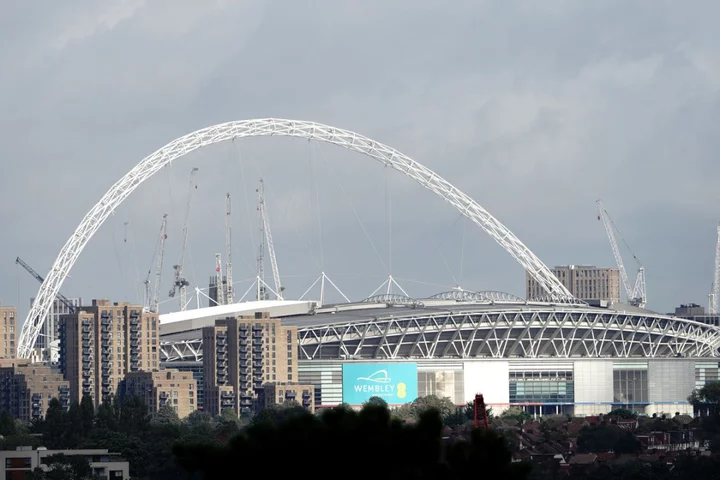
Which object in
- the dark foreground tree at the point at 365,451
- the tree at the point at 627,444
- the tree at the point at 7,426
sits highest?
the dark foreground tree at the point at 365,451

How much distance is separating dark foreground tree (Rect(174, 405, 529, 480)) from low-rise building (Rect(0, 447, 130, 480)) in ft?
251

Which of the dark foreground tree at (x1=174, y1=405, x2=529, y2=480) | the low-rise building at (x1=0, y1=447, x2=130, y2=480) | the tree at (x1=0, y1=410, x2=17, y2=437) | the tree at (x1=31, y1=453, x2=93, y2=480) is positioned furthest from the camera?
→ the tree at (x1=0, y1=410, x2=17, y2=437)

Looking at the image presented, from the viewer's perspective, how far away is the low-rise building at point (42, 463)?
12356 cm

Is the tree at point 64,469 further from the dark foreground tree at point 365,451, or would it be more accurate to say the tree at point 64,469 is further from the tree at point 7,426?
the dark foreground tree at point 365,451

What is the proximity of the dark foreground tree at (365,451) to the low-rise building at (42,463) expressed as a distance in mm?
76366

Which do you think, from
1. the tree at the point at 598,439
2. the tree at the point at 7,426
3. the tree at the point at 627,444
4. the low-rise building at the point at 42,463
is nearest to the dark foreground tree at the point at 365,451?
the low-rise building at the point at 42,463

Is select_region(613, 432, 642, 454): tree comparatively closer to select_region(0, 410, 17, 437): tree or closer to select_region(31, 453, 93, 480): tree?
select_region(31, 453, 93, 480): tree

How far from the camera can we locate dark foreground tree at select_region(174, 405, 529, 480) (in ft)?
144

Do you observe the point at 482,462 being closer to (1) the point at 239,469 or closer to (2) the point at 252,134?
(1) the point at 239,469

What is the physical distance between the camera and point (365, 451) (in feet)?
145

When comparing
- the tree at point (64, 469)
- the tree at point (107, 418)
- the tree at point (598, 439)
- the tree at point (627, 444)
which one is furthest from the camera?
the tree at point (107, 418)

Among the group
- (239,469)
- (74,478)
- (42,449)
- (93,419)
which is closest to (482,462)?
(239,469)

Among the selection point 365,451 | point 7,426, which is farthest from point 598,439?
point 365,451

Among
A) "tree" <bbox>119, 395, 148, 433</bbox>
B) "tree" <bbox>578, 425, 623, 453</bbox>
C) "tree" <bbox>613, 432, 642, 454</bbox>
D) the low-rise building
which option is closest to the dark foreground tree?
the low-rise building
